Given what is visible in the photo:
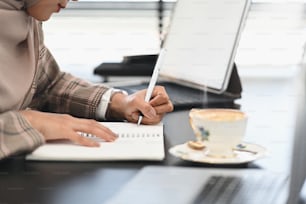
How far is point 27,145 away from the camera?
101cm

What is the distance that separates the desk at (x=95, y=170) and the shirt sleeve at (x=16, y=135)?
0.02 metres

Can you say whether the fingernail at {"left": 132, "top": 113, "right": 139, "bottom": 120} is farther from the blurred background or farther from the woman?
the blurred background

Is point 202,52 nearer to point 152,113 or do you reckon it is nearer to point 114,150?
point 152,113

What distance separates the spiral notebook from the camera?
3.31 feet

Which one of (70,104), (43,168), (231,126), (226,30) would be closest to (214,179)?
(231,126)

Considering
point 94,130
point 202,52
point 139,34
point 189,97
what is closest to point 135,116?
point 94,130

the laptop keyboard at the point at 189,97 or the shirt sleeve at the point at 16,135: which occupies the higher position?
the shirt sleeve at the point at 16,135

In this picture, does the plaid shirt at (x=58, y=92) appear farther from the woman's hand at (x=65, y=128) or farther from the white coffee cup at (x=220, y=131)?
the white coffee cup at (x=220, y=131)

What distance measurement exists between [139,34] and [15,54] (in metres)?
1.32

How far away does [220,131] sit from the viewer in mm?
960

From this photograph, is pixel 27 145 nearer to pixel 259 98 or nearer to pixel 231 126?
pixel 231 126

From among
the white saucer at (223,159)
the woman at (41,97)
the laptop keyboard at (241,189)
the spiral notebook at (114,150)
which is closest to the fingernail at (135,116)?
the woman at (41,97)

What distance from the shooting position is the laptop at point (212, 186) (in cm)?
81

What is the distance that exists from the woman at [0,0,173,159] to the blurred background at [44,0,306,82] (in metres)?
0.34
